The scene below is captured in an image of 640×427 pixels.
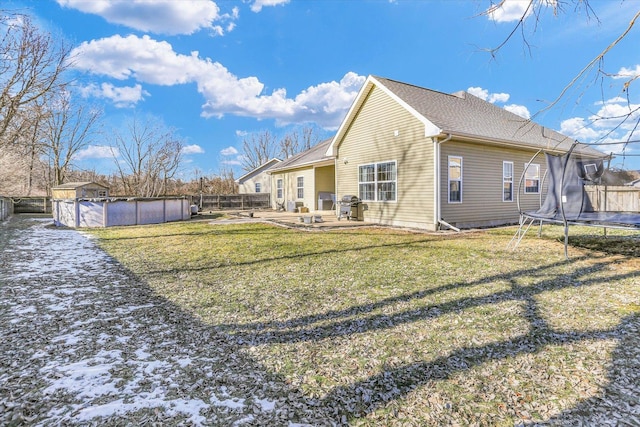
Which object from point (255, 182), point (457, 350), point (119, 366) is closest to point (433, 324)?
point (457, 350)

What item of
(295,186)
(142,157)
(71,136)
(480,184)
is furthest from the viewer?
(142,157)

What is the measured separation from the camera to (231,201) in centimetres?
2230

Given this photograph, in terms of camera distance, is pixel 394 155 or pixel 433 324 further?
pixel 394 155

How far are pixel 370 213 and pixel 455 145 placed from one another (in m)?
3.75

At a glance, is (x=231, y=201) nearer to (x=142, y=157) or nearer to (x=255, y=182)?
(x=255, y=182)

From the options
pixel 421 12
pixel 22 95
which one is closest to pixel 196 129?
pixel 22 95

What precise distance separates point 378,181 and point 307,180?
636 centimetres

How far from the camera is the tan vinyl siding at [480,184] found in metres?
9.73

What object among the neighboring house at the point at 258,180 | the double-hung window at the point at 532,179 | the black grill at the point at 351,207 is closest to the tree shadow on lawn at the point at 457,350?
the black grill at the point at 351,207

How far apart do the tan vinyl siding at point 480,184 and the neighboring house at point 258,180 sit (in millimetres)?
20805

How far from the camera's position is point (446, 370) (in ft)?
7.65

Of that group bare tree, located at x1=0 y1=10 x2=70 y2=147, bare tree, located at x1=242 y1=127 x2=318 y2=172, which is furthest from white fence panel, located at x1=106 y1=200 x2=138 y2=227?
bare tree, located at x1=242 y1=127 x2=318 y2=172

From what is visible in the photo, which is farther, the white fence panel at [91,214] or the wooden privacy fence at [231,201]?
the wooden privacy fence at [231,201]

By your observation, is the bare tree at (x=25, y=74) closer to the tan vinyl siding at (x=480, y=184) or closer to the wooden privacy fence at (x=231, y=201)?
the tan vinyl siding at (x=480, y=184)
